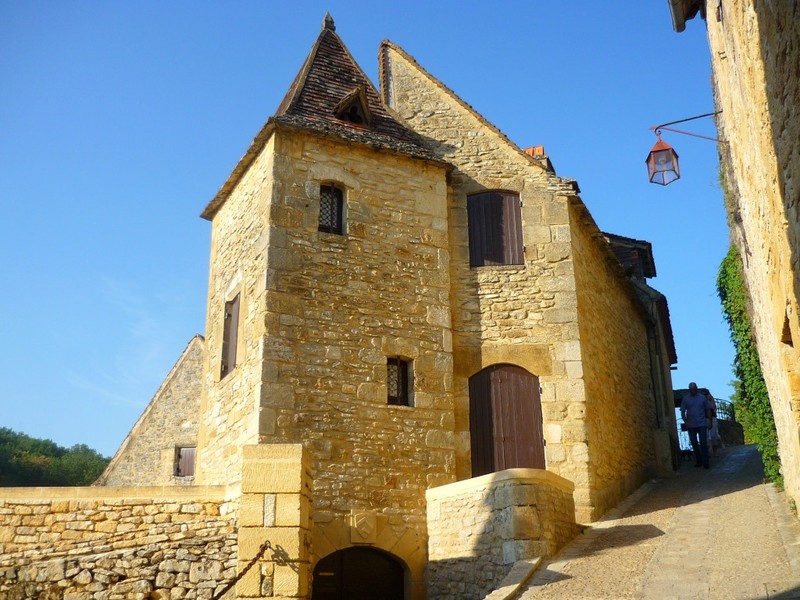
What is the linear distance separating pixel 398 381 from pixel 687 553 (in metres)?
4.54

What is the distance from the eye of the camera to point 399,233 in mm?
12297

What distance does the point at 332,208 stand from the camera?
1207 cm

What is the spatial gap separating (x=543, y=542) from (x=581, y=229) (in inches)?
246

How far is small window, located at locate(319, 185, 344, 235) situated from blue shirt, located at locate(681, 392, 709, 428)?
26.5ft

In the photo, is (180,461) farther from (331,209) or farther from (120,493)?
(120,493)

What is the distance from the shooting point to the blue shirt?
15.5 metres

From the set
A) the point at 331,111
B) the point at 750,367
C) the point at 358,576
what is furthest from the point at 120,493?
the point at 750,367

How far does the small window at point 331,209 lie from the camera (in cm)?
1191

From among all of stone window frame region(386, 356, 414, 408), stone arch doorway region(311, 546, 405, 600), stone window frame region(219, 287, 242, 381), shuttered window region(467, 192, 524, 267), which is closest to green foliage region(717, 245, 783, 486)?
shuttered window region(467, 192, 524, 267)

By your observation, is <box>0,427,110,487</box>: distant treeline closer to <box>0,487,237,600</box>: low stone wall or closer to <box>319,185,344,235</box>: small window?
<box>319,185,344,235</box>: small window

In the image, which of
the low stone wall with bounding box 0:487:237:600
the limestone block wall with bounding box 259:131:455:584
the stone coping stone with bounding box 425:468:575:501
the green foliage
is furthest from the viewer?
the green foliage

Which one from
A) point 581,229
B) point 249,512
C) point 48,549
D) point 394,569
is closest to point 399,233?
point 581,229

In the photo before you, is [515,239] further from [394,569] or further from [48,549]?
[48,549]

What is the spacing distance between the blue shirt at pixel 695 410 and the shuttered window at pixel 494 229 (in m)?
5.35
